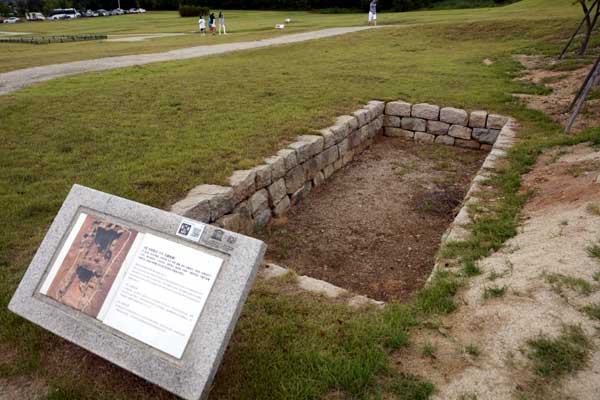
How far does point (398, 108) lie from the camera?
343 inches

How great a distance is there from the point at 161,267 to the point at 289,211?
3.71 meters

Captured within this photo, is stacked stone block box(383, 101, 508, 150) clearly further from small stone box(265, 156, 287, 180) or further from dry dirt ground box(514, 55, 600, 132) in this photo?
small stone box(265, 156, 287, 180)

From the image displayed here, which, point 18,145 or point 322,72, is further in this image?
point 322,72

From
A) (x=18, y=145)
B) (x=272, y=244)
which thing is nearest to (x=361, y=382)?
(x=272, y=244)

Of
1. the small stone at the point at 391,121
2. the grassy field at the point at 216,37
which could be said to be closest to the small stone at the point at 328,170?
the small stone at the point at 391,121

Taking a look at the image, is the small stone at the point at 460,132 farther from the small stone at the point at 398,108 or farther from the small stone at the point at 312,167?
the small stone at the point at 312,167

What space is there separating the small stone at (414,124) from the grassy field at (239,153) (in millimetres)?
572

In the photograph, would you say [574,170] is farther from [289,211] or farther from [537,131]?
[289,211]

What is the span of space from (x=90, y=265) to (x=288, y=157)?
3532mm

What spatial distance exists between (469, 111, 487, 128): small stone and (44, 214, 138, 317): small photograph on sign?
7187 mm

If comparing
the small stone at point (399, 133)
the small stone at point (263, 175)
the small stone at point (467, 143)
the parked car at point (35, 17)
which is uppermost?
the parked car at point (35, 17)

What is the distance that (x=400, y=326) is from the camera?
290 cm

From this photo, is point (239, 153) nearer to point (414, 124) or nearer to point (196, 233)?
point (196, 233)

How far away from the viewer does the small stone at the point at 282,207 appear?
5.65 meters
